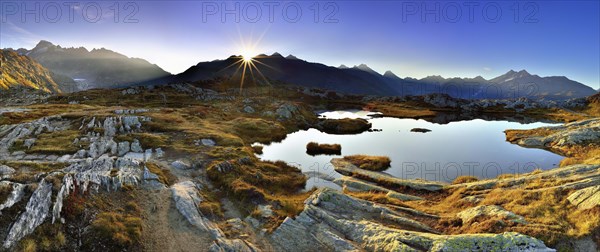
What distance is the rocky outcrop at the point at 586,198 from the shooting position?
67.8 ft

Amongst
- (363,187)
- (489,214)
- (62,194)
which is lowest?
(363,187)

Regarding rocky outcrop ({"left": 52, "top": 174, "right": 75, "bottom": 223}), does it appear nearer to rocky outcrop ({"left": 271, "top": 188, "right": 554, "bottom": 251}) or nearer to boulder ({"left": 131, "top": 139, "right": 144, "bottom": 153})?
rocky outcrop ({"left": 271, "top": 188, "right": 554, "bottom": 251})

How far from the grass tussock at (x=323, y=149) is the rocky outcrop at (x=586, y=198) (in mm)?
42127

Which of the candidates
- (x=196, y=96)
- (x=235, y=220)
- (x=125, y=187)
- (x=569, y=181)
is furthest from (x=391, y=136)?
(x=196, y=96)

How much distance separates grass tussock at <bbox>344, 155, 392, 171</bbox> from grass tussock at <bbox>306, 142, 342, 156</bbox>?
672cm

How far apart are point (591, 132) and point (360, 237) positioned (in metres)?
73.6

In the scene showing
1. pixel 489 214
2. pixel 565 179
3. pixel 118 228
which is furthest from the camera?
pixel 565 179

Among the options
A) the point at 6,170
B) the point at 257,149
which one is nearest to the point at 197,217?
the point at 6,170

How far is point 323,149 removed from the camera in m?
64.7

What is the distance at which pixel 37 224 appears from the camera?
17.7 meters

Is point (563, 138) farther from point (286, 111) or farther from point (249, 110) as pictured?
point (249, 110)

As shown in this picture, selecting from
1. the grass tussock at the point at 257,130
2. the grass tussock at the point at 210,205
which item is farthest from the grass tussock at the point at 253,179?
the grass tussock at the point at 257,130

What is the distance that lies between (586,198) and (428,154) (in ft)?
133

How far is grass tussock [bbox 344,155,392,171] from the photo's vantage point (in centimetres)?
5046
